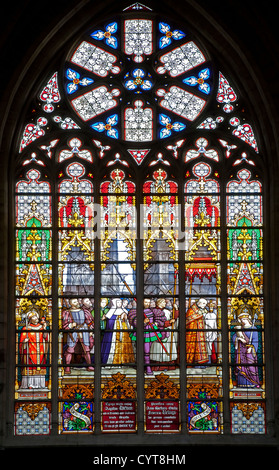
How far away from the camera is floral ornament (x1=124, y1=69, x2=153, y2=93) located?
697 inches

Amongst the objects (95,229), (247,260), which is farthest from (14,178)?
(247,260)

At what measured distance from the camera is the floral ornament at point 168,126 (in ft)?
57.5

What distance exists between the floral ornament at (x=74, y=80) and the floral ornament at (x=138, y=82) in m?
0.57

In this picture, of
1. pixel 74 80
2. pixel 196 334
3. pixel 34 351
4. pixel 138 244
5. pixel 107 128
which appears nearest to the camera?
pixel 34 351

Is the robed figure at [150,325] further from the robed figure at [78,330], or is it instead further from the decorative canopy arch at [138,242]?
the robed figure at [78,330]

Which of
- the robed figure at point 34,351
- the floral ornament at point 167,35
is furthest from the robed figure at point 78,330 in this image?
the floral ornament at point 167,35

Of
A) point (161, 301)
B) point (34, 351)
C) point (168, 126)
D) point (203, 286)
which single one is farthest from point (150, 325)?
point (168, 126)

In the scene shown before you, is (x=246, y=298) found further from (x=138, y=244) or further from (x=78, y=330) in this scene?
(x=78, y=330)

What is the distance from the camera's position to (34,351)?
54.5ft

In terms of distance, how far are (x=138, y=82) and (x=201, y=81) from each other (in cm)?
97

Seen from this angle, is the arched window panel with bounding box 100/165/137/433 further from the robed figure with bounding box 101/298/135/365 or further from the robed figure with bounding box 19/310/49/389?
the robed figure with bounding box 19/310/49/389

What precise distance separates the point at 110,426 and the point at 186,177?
387 centimetres

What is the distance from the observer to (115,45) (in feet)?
58.6
